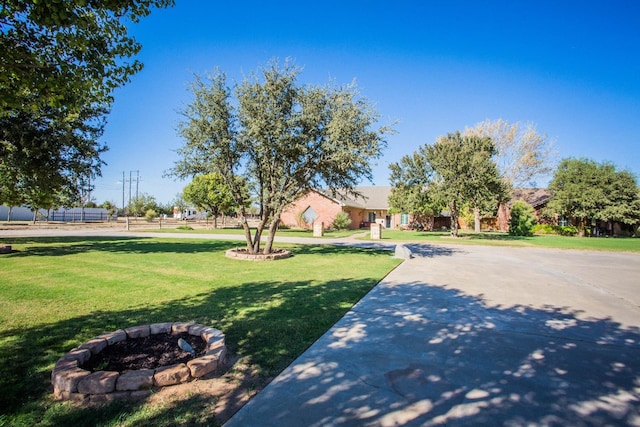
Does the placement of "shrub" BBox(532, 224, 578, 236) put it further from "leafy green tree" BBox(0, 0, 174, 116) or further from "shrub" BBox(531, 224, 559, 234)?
"leafy green tree" BBox(0, 0, 174, 116)

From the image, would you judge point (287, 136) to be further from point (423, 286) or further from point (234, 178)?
point (423, 286)

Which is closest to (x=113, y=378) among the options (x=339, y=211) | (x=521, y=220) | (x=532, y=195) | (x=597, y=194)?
(x=339, y=211)

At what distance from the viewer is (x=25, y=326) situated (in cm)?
495

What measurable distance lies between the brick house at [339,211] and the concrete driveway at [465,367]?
27.4 m

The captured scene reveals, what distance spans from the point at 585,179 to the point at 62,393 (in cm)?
4810

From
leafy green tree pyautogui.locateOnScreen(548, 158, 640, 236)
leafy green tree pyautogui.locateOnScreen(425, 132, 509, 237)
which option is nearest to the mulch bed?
leafy green tree pyautogui.locateOnScreen(425, 132, 509, 237)

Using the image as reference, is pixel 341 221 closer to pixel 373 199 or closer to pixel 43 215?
pixel 373 199

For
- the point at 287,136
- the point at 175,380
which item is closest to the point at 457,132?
the point at 287,136

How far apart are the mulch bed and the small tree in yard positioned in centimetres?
Result: 4175

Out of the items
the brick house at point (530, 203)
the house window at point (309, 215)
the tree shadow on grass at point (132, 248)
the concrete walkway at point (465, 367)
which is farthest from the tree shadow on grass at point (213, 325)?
the brick house at point (530, 203)

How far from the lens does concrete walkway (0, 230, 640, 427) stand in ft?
9.46

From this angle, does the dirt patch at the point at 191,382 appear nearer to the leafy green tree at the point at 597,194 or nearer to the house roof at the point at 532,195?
the leafy green tree at the point at 597,194

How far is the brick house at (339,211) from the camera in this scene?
127ft

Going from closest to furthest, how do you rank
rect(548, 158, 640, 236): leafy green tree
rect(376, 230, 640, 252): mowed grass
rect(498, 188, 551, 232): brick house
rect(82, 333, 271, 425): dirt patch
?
1. rect(82, 333, 271, 425): dirt patch
2. rect(376, 230, 640, 252): mowed grass
3. rect(548, 158, 640, 236): leafy green tree
4. rect(498, 188, 551, 232): brick house
